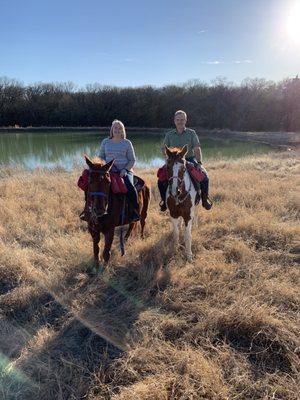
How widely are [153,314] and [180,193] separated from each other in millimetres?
2014

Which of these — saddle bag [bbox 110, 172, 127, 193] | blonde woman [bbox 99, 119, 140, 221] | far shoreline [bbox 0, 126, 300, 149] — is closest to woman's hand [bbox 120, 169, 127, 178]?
blonde woman [bbox 99, 119, 140, 221]

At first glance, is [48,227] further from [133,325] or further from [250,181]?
[250,181]

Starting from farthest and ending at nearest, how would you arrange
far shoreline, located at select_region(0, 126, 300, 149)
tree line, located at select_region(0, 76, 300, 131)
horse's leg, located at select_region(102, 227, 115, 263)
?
1. tree line, located at select_region(0, 76, 300, 131)
2. far shoreline, located at select_region(0, 126, 300, 149)
3. horse's leg, located at select_region(102, 227, 115, 263)

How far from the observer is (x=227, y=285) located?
16.3ft

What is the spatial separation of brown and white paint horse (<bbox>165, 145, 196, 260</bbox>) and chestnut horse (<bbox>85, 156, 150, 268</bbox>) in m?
0.73

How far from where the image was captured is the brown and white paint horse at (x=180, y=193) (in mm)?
5570

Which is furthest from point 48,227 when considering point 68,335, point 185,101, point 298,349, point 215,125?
point 185,101

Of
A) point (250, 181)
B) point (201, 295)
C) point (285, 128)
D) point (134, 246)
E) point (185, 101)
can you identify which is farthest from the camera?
point (185, 101)

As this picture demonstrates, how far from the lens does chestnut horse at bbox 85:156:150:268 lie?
193 inches

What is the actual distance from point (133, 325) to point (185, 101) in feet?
197

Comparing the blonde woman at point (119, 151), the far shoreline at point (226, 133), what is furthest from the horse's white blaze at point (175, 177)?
the far shoreline at point (226, 133)

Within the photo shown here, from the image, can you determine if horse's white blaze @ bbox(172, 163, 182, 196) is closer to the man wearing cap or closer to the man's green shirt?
the man wearing cap

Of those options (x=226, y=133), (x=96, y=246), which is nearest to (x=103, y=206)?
(x=96, y=246)

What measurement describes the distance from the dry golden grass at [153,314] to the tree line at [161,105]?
5206cm
